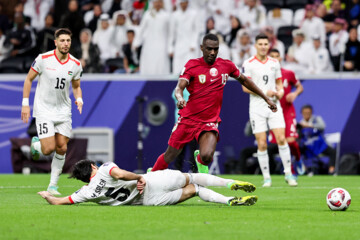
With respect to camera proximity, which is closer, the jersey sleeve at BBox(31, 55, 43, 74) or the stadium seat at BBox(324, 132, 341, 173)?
the jersey sleeve at BBox(31, 55, 43, 74)

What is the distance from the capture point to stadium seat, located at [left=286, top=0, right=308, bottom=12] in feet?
84.7

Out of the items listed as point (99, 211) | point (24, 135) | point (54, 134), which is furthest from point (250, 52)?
point (99, 211)

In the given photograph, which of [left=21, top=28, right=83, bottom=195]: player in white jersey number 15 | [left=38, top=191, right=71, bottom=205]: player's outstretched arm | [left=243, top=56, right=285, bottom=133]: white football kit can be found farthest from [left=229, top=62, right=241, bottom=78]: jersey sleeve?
[left=243, top=56, right=285, bottom=133]: white football kit

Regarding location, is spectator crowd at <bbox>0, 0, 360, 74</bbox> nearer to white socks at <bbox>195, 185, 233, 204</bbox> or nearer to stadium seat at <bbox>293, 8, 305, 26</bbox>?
stadium seat at <bbox>293, 8, 305, 26</bbox>

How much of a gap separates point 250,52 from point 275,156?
10.6 feet

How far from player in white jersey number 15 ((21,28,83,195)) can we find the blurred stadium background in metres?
8.42

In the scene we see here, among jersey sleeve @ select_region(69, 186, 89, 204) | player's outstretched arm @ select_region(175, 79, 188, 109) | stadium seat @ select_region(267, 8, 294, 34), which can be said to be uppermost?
stadium seat @ select_region(267, 8, 294, 34)

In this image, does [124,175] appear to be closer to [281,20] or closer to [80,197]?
[80,197]

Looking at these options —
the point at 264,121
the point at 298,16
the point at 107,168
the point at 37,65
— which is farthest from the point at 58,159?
the point at 298,16

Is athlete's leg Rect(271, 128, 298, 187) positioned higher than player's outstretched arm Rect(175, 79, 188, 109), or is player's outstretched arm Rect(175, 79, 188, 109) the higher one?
player's outstretched arm Rect(175, 79, 188, 109)

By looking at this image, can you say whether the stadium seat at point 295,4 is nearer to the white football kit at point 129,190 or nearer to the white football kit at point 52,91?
the white football kit at point 52,91

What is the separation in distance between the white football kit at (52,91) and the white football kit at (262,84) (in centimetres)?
386

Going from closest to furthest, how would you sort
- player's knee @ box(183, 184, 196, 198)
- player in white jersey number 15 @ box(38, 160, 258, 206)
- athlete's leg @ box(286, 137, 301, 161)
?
player in white jersey number 15 @ box(38, 160, 258, 206) → player's knee @ box(183, 184, 196, 198) → athlete's leg @ box(286, 137, 301, 161)

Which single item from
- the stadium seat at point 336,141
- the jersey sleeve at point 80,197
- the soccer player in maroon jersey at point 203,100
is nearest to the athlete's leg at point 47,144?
the soccer player in maroon jersey at point 203,100
